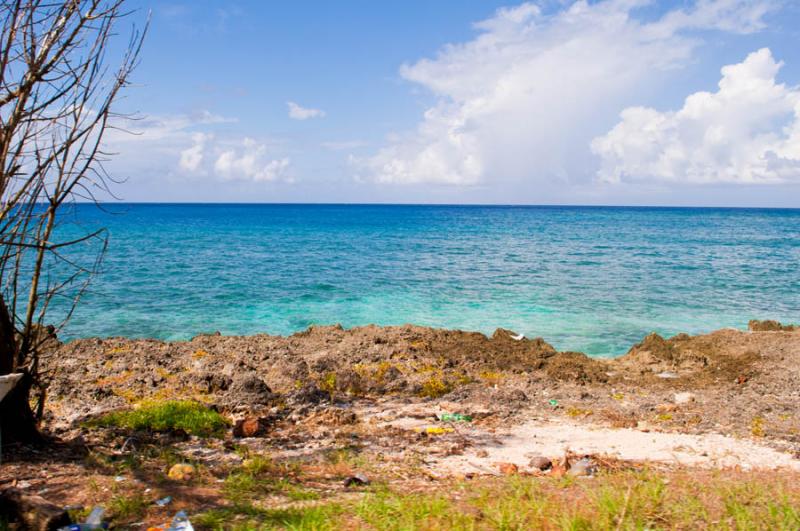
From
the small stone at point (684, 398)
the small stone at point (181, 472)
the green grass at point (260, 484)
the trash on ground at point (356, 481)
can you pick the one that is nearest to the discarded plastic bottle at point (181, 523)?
the green grass at point (260, 484)

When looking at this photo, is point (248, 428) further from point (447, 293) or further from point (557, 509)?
point (447, 293)

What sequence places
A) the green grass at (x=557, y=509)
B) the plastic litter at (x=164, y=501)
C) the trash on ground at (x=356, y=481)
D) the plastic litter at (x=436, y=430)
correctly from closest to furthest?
1. the green grass at (x=557, y=509)
2. the plastic litter at (x=164, y=501)
3. the trash on ground at (x=356, y=481)
4. the plastic litter at (x=436, y=430)

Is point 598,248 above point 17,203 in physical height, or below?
below

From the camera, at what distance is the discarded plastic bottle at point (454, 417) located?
24.4 feet

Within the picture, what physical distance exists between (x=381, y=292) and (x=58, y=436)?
16.2 m

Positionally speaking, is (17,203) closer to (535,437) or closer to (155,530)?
(155,530)

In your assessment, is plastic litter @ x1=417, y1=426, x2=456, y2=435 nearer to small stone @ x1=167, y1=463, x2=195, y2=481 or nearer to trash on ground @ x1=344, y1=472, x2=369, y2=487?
trash on ground @ x1=344, y1=472, x2=369, y2=487

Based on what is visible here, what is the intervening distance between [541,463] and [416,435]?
167cm

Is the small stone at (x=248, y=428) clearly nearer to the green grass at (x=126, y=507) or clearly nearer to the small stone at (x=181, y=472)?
the small stone at (x=181, y=472)

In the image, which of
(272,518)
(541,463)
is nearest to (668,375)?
(541,463)

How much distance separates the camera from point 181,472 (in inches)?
198

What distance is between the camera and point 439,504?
409 centimetres

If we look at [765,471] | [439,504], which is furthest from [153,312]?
[765,471]

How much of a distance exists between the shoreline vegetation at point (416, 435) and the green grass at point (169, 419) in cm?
2
